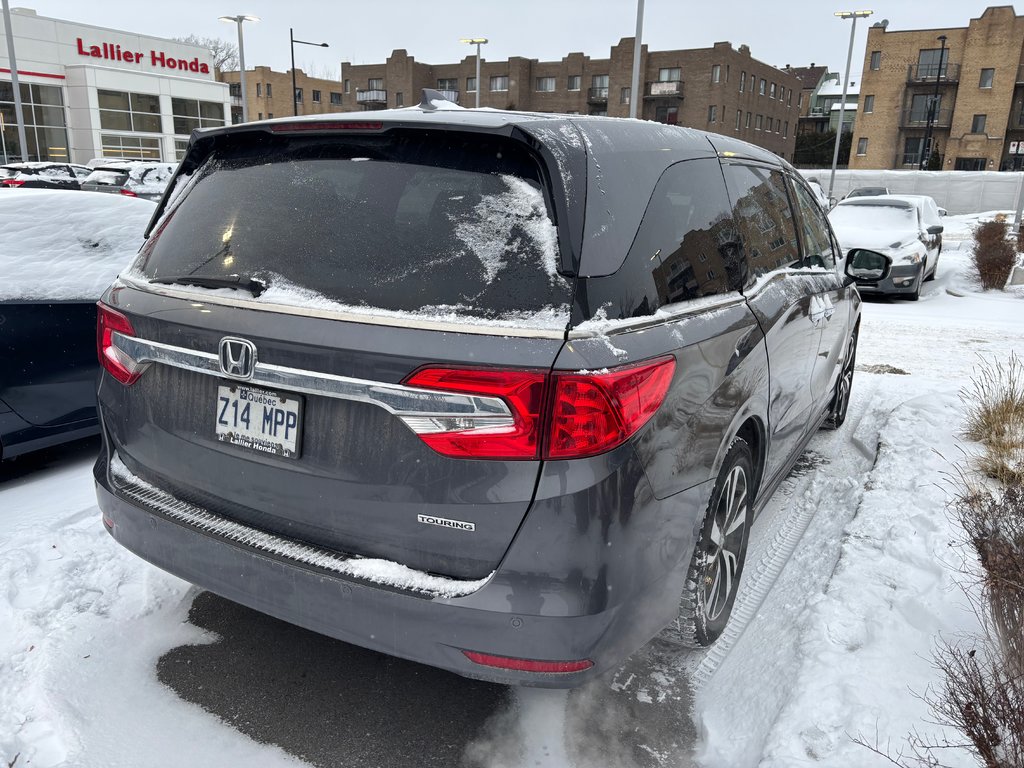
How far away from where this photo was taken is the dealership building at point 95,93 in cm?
3866

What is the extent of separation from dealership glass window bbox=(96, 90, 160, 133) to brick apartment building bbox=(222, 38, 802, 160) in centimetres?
2203

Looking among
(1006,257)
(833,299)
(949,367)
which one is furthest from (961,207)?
(833,299)

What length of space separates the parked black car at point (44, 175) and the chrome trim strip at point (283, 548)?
19.3 meters

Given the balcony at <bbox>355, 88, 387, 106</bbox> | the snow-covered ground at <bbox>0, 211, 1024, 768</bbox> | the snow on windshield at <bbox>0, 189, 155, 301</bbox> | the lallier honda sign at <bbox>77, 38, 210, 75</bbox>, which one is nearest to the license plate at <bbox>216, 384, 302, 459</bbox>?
the snow-covered ground at <bbox>0, 211, 1024, 768</bbox>

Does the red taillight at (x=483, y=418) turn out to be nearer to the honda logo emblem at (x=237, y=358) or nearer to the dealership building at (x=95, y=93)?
the honda logo emblem at (x=237, y=358)

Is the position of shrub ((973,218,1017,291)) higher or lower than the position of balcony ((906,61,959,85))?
lower

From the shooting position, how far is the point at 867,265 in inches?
182

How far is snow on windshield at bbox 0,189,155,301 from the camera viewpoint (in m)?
4.21

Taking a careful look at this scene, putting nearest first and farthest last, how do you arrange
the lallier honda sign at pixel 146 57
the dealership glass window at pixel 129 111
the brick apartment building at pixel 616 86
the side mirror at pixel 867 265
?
the side mirror at pixel 867 265 < the dealership glass window at pixel 129 111 < the lallier honda sign at pixel 146 57 < the brick apartment building at pixel 616 86

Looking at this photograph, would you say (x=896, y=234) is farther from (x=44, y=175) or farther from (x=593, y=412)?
(x=44, y=175)

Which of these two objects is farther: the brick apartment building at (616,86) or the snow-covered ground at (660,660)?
the brick apartment building at (616,86)

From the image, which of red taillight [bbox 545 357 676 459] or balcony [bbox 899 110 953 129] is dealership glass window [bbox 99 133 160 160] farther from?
balcony [bbox 899 110 953 129]

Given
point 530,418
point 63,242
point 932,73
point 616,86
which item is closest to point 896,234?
point 63,242

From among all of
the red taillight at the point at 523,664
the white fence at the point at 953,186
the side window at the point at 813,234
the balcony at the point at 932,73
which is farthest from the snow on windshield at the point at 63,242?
the balcony at the point at 932,73
